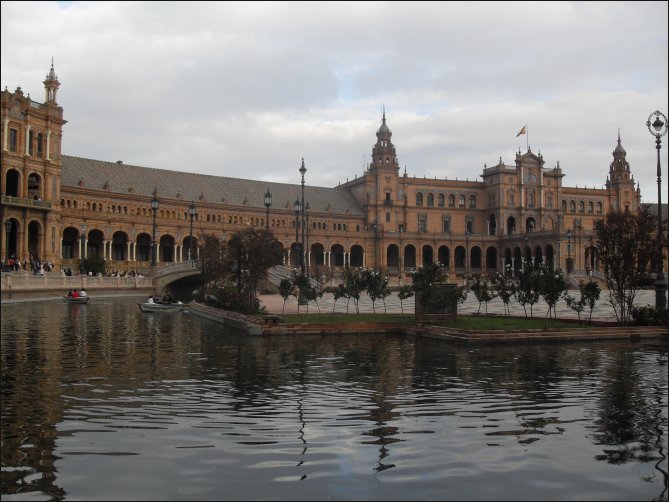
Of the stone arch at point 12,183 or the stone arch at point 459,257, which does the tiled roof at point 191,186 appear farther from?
the stone arch at point 459,257

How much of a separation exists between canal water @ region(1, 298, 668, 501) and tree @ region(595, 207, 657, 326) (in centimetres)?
757

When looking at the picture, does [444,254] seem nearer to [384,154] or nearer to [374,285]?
[384,154]

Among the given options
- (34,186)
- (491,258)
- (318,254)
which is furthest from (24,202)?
(491,258)

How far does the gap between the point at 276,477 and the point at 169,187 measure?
89728 mm

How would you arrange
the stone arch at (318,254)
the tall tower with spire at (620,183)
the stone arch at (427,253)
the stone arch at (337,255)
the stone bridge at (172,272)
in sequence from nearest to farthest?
the stone bridge at (172,272) → the stone arch at (318,254) → the stone arch at (337,255) → the stone arch at (427,253) → the tall tower with spire at (620,183)

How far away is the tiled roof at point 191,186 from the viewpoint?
8536 centimetres

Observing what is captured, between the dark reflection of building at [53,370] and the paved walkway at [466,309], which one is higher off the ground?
the paved walkway at [466,309]

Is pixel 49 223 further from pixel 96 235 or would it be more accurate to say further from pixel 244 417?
pixel 244 417

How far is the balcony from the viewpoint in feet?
200

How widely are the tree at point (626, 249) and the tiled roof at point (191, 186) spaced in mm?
67715

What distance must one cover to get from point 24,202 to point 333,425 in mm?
60840

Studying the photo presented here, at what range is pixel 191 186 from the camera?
96812 mm

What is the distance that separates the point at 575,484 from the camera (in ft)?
24.5

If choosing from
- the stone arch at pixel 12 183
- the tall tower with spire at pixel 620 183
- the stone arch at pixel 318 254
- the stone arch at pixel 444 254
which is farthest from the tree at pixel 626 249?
the tall tower with spire at pixel 620 183
